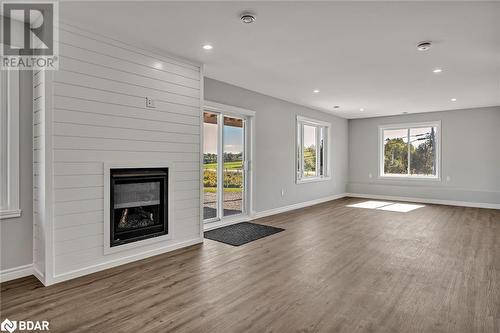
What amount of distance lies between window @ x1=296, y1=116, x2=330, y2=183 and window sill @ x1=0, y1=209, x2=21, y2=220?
546cm

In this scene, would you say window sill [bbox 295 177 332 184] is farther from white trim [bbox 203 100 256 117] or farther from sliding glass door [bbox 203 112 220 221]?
sliding glass door [bbox 203 112 220 221]

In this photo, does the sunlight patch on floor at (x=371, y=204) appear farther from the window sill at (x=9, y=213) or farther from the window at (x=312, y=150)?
the window sill at (x=9, y=213)

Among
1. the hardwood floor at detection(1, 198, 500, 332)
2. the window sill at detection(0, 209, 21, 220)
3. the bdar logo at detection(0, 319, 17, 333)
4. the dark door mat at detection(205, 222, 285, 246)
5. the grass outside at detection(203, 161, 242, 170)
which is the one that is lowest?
the bdar logo at detection(0, 319, 17, 333)

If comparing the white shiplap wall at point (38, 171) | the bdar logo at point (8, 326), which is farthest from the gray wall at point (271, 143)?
the bdar logo at point (8, 326)

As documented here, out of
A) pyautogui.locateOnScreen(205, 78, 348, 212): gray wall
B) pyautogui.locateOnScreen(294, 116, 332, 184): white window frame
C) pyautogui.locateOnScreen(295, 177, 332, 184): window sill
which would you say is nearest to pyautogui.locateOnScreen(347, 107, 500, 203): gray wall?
pyautogui.locateOnScreen(294, 116, 332, 184): white window frame

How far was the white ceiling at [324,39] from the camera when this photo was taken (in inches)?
106

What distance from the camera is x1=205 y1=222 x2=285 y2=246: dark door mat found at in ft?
14.3

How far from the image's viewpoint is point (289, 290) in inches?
106

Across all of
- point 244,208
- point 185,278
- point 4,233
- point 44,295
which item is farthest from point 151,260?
point 244,208

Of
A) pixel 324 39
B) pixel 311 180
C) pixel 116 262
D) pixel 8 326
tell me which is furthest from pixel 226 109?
pixel 8 326

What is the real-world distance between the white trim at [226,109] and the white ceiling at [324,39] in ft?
1.47

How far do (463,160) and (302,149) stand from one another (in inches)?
166

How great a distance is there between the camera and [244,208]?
229 inches

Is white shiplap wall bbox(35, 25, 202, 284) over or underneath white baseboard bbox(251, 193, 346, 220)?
over
